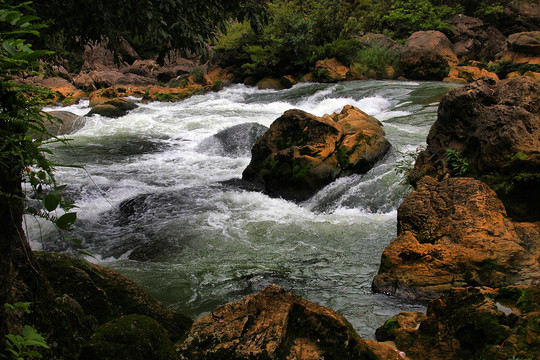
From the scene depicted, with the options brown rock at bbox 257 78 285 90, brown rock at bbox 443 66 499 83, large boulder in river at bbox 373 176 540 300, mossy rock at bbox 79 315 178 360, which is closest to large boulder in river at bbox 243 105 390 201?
large boulder in river at bbox 373 176 540 300

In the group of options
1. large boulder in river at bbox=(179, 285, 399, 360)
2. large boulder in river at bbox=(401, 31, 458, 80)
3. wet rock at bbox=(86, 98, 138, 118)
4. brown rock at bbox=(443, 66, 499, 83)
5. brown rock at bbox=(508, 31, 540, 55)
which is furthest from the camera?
large boulder in river at bbox=(401, 31, 458, 80)

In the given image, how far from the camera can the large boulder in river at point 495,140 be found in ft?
14.3

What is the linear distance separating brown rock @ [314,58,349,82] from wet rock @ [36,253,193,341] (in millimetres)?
18795

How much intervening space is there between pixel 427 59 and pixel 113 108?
48.6 ft

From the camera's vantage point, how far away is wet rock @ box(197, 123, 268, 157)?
1116 centimetres

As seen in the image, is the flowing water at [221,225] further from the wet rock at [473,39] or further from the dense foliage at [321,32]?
the wet rock at [473,39]

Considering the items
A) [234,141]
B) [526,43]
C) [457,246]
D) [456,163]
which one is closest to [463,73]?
[526,43]

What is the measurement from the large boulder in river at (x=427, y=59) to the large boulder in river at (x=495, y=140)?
14.9 meters

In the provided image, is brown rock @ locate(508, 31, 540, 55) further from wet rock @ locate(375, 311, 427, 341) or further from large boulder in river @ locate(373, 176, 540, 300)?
wet rock @ locate(375, 311, 427, 341)

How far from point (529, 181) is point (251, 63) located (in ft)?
69.1

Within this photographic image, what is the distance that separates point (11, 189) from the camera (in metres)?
1.34

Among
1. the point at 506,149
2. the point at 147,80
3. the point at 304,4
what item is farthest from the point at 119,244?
the point at 304,4

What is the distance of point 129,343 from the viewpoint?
5.42 ft

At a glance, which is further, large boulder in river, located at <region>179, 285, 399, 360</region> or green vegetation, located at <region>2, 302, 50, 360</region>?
large boulder in river, located at <region>179, 285, 399, 360</region>
